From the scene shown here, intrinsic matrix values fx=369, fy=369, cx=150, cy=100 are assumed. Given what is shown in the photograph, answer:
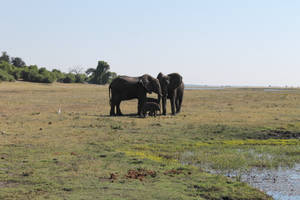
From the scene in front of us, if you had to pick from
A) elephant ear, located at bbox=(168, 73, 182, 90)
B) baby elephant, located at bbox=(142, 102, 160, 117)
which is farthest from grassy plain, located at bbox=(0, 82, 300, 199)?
elephant ear, located at bbox=(168, 73, 182, 90)

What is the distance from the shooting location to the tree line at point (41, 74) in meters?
82.9

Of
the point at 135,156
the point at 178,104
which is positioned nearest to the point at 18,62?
the point at 178,104

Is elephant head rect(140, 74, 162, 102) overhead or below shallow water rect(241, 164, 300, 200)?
overhead

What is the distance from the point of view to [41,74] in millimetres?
85938

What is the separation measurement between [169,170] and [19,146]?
6199 millimetres

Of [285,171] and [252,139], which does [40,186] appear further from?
[252,139]

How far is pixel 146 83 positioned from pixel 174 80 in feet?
8.41

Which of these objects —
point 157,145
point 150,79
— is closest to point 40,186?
point 157,145

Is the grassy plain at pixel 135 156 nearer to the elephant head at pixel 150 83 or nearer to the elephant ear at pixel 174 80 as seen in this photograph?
the elephant head at pixel 150 83

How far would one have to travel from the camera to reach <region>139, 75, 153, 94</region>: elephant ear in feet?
79.2

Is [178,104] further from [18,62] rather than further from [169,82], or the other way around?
[18,62]

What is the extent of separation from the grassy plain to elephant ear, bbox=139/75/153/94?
3.94 metres

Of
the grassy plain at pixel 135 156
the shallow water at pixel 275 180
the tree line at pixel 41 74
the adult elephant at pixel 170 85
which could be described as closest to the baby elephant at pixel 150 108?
the adult elephant at pixel 170 85

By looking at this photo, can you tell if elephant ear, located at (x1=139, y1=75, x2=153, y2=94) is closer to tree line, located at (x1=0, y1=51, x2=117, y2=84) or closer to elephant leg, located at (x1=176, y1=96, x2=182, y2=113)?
elephant leg, located at (x1=176, y1=96, x2=182, y2=113)
